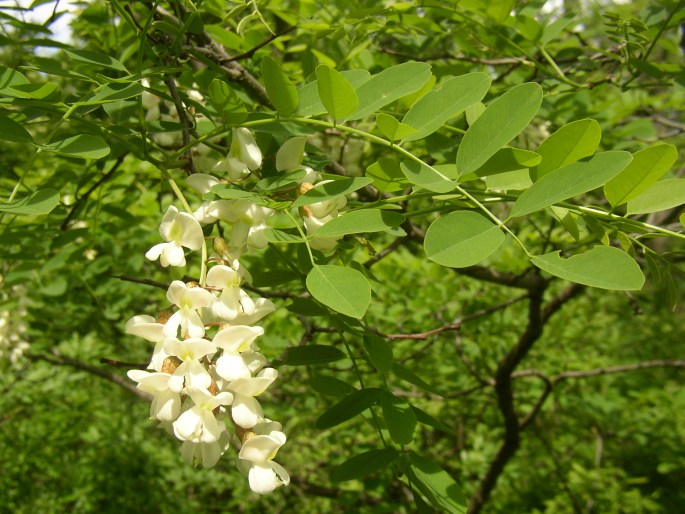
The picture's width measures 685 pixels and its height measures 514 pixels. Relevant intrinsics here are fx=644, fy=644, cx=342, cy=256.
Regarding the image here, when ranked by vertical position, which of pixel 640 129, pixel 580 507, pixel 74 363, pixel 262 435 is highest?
pixel 262 435

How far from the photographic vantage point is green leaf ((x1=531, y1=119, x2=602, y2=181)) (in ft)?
2.00

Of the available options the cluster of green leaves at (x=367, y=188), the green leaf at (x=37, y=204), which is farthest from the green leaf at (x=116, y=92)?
the green leaf at (x=37, y=204)

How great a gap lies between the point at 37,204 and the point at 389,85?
0.38 m

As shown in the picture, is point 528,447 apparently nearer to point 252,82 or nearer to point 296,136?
point 252,82

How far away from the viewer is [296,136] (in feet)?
2.29

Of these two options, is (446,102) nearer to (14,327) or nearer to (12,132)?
(12,132)

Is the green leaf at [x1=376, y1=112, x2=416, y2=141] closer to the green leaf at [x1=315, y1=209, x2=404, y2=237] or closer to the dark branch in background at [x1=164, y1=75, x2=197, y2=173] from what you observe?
the green leaf at [x1=315, y1=209, x2=404, y2=237]

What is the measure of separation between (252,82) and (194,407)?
25.6 inches

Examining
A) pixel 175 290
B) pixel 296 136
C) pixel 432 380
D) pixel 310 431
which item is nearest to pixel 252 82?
→ pixel 296 136

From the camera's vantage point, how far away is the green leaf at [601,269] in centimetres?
52

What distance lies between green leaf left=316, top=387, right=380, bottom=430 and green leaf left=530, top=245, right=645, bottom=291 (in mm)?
290

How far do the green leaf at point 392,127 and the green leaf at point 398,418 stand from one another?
0.30m

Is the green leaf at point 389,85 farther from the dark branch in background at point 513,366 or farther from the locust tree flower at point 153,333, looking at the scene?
the dark branch in background at point 513,366

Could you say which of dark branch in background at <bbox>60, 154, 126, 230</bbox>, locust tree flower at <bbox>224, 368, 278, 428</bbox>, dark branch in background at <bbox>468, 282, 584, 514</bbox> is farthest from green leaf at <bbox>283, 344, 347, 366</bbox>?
dark branch in background at <bbox>468, 282, 584, 514</bbox>
